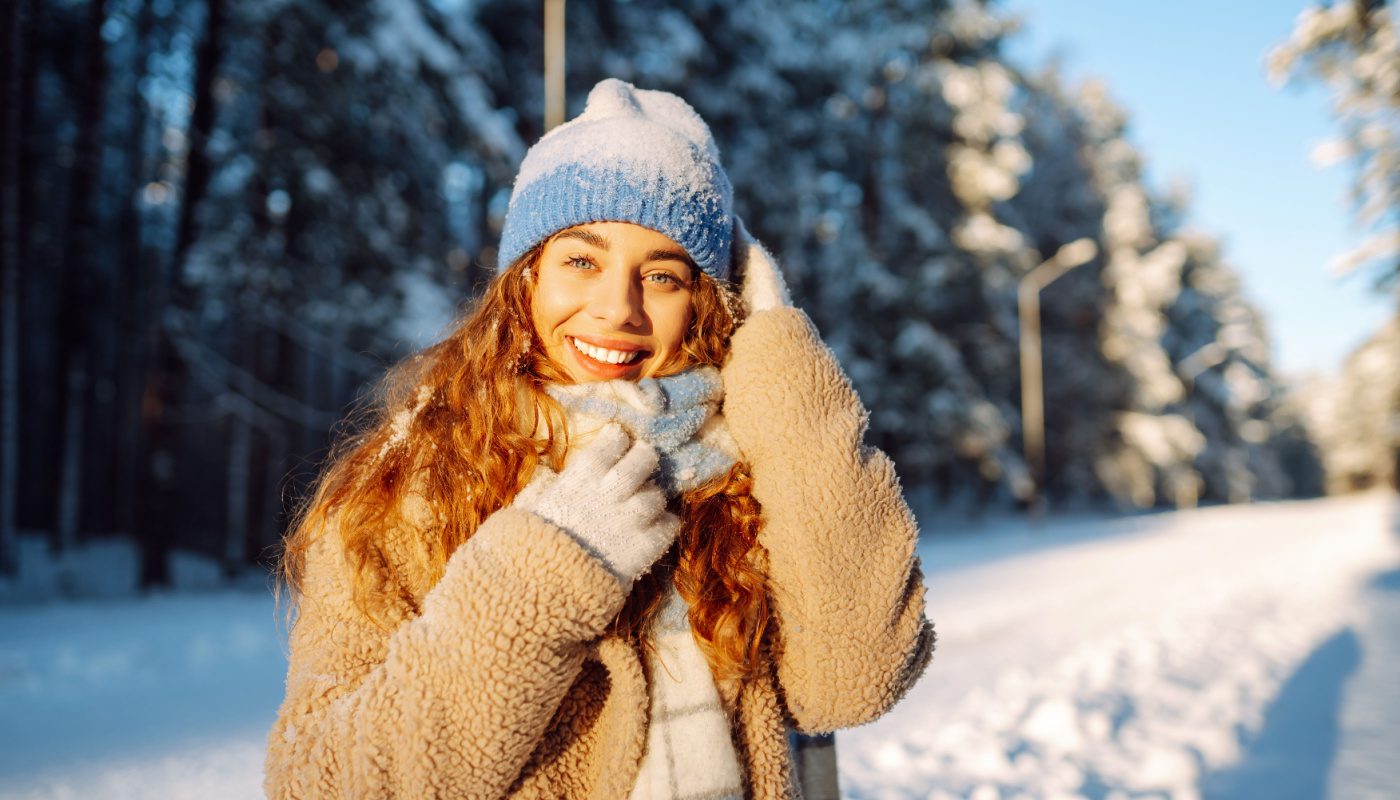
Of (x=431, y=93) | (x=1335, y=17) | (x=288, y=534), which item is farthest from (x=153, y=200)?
(x=1335, y=17)

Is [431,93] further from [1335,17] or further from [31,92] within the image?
[1335,17]

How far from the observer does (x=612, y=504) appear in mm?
1246

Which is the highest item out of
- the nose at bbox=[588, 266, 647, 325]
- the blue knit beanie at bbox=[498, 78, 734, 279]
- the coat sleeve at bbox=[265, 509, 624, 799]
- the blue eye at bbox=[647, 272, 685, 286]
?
the blue knit beanie at bbox=[498, 78, 734, 279]

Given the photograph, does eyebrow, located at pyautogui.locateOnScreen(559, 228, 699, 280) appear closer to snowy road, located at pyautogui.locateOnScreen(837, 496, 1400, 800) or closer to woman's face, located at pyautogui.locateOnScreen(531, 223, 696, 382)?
woman's face, located at pyautogui.locateOnScreen(531, 223, 696, 382)

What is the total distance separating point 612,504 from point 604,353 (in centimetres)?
35

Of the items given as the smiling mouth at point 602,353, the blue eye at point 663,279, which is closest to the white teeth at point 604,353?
the smiling mouth at point 602,353

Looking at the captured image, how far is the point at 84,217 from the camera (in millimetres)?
14117

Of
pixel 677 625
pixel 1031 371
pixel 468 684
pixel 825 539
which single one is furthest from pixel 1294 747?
pixel 1031 371

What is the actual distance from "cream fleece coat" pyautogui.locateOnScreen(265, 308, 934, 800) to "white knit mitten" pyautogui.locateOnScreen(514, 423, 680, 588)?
0.13 feet

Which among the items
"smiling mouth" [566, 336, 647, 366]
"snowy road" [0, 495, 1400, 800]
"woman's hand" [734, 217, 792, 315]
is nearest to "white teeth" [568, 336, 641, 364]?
"smiling mouth" [566, 336, 647, 366]

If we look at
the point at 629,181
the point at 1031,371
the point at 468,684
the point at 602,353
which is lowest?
the point at 468,684

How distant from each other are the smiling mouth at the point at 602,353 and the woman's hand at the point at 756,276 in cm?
28

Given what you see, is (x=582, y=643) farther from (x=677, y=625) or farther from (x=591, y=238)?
(x=591, y=238)

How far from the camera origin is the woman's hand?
5.38ft
